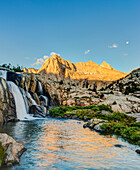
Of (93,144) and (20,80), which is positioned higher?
(20,80)

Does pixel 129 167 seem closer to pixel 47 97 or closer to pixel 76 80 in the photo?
pixel 47 97

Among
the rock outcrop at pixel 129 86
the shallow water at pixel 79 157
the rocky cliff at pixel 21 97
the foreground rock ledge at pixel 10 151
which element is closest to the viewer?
the foreground rock ledge at pixel 10 151

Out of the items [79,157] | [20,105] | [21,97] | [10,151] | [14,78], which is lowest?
[79,157]

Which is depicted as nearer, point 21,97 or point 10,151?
point 10,151

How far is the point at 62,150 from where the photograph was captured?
9.46m

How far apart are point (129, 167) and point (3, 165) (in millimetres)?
6005

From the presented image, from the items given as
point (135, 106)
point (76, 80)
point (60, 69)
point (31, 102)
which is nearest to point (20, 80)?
point (31, 102)

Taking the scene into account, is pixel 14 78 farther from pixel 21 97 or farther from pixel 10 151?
pixel 10 151

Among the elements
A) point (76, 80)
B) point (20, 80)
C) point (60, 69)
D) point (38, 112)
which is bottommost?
point (38, 112)

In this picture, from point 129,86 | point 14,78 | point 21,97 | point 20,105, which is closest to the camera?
point 20,105

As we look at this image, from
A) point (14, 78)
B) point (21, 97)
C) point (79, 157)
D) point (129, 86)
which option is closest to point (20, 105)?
point (21, 97)

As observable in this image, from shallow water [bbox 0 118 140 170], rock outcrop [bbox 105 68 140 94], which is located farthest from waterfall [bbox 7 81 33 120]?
rock outcrop [bbox 105 68 140 94]

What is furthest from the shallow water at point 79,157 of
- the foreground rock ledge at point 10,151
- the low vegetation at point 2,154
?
the low vegetation at point 2,154

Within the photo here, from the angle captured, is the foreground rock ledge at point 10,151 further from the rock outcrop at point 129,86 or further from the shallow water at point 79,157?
the rock outcrop at point 129,86
